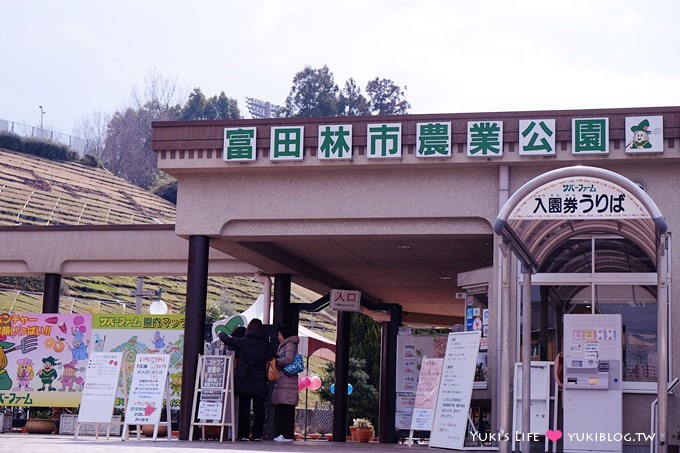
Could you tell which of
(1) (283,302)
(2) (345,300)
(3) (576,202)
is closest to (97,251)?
(1) (283,302)

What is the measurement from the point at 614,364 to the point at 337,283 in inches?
410

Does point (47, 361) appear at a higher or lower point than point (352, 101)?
lower

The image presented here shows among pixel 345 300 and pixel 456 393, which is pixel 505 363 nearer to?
pixel 456 393

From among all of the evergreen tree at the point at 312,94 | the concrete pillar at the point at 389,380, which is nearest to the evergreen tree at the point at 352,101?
the evergreen tree at the point at 312,94

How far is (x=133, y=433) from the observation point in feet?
65.2

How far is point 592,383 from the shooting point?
14047 mm

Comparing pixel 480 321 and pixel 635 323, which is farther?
pixel 480 321

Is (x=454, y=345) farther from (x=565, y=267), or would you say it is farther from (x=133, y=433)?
(x=133, y=433)

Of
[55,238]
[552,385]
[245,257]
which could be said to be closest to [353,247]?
[245,257]

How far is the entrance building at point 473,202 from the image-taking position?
1447 centimetres

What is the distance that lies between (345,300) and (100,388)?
7.56 m

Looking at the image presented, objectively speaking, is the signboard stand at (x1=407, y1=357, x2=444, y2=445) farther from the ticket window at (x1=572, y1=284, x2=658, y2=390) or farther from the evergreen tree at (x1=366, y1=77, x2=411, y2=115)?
the evergreen tree at (x1=366, y1=77, x2=411, y2=115)

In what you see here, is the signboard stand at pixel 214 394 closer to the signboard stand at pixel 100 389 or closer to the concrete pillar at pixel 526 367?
the signboard stand at pixel 100 389

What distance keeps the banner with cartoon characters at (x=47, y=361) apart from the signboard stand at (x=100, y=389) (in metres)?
3.86
